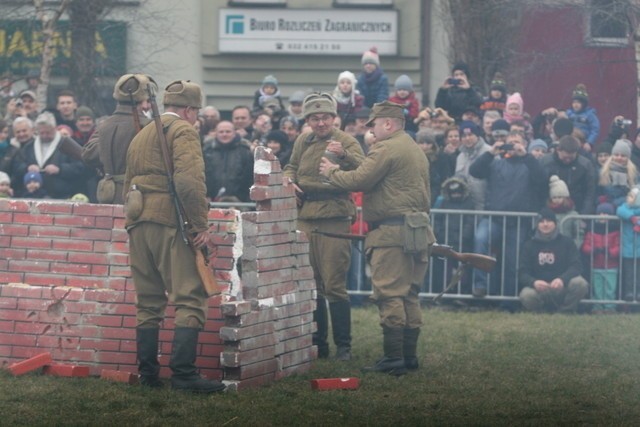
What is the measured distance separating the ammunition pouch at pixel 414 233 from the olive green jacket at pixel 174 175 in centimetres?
181

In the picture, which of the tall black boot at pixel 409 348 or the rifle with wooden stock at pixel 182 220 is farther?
the tall black boot at pixel 409 348

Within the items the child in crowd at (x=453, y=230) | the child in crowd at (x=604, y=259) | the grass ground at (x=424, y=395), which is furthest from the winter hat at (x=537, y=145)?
the grass ground at (x=424, y=395)

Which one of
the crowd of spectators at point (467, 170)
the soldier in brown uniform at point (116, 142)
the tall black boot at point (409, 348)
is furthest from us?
the crowd of spectators at point (467, 170)

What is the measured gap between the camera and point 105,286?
1030 centimetres

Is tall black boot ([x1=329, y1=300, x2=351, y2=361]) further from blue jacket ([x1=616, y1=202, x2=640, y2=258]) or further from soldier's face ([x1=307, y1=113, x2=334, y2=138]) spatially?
blue jacket ([x1=616, y1=202, x2=640, y2=258])

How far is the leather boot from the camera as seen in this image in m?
10.9

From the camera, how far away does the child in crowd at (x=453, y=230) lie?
15.4m

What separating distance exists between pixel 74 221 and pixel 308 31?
15871mm

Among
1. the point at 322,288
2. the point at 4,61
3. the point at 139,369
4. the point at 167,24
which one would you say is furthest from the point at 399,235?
the point at 167,24

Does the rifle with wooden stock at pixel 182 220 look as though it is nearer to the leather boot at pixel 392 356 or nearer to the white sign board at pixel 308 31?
the leather boot at pixel 392 356

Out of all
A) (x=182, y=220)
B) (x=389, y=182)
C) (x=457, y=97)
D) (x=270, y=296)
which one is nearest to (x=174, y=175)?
(x=182, y=220)

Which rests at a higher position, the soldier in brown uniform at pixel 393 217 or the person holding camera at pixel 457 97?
the person holding camera at pixel 457 97

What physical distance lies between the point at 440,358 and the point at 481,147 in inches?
181

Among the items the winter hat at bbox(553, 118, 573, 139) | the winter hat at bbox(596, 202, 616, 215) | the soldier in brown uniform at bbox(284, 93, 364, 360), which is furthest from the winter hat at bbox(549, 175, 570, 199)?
the soldier in brown uniform at bbox(284, 93, 364, 360)
